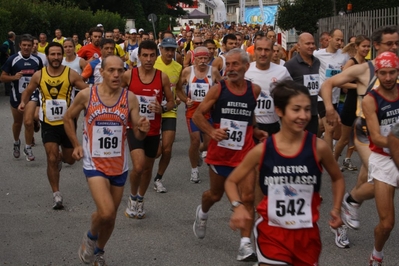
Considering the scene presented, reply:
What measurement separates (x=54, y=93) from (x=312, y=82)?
3.15 m

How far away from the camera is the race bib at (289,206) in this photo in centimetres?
492

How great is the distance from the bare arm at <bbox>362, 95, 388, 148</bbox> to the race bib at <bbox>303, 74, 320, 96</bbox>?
2927 mm

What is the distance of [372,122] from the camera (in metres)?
6.18

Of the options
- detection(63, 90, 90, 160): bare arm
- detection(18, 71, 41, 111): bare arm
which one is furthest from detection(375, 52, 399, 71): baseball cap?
detection(18, 71, 41, 111): bare arm

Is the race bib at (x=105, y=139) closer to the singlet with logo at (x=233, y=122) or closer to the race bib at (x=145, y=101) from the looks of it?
the singlet with logo at (x=233, y=122)

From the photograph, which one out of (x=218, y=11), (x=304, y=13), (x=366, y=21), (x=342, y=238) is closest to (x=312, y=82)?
(x=342, y=238)

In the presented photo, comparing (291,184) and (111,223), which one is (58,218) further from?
(291,184)

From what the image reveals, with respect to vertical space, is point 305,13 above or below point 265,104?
above

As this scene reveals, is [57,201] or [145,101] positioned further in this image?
[57,201]

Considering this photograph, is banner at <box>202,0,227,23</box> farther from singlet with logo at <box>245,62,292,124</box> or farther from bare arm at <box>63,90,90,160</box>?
bare arm at <box>63,90,90,160</box>

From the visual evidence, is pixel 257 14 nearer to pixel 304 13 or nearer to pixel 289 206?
pixel 304 13

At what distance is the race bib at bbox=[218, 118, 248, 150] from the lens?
7203 mm

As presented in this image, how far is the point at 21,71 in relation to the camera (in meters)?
13.1

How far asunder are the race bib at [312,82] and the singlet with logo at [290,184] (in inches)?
169
